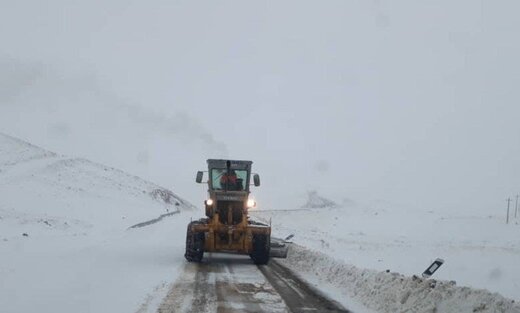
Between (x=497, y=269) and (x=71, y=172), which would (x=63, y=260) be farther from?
(x=71, y=172)

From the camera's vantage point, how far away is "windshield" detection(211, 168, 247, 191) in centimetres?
2042

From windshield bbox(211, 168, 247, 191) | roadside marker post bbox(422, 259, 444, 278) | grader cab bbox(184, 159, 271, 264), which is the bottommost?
roadside marker post bbox(422, 259, 444, 278)

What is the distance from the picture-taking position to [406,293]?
11.1m

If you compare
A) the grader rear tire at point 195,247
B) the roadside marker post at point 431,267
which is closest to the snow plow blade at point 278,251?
the grader rear tire at point 195,247

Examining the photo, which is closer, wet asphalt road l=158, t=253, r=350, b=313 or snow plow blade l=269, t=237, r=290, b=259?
wet asphalt road l=158, t=253, r=350, b=313

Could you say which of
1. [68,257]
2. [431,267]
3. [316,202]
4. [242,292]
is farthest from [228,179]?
[316,202]

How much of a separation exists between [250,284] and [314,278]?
2325mm

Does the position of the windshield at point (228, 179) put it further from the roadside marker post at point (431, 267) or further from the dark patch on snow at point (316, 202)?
the dark patch on snow at point (316, 202)

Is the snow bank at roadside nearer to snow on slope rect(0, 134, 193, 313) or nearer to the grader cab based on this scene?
the grader cab

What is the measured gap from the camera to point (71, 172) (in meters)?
65.6

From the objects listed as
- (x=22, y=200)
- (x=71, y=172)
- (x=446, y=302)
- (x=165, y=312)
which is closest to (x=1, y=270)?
(x=165, y=312)

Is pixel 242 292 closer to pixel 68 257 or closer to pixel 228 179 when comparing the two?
pixel 68 257

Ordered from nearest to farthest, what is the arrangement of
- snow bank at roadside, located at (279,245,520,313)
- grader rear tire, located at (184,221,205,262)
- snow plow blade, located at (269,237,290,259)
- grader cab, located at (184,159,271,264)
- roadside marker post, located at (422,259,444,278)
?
1. snow bank at roadside, located at (279,245,520,313)
2. roadside marker post, located at (422,259,444,278)
3. grader rear tire, located at (184,221,205,262)
4. grader cab, located at (184,159,271,264)
5. snow plow blade, located at (269,237,290,259)

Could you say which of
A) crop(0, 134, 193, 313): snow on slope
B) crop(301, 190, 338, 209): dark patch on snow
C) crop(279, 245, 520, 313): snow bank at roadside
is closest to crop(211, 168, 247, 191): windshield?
crop(0, 134, 193, 313): snow on slope
